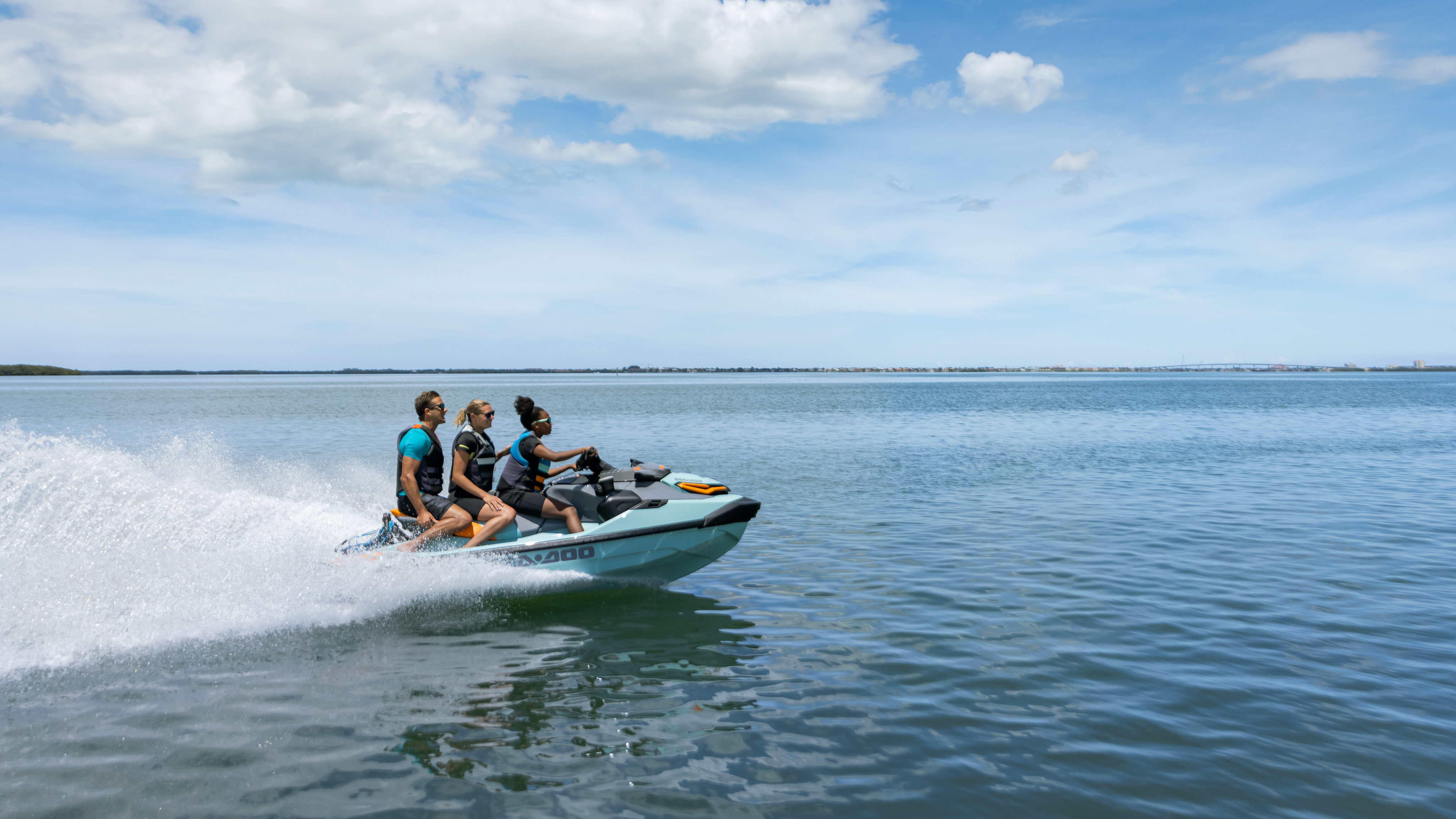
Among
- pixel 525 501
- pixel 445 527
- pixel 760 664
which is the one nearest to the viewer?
pixel 760 664

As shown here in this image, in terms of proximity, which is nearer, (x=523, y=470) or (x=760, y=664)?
(x=760, y=664)

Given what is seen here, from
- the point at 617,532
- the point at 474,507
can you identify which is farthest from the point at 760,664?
the point at 474,507

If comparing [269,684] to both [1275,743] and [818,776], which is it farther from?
[1275,743]

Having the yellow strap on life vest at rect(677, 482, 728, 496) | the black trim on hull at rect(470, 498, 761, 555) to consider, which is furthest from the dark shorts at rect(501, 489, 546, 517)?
the yellow strap on life vest at rect(677, 482, 728, 496)

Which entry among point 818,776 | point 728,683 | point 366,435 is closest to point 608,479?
point 728,683

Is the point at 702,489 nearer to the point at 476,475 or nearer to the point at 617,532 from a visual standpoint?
the point at 617,532

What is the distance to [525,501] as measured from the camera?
9008mm

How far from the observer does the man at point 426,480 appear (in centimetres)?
854

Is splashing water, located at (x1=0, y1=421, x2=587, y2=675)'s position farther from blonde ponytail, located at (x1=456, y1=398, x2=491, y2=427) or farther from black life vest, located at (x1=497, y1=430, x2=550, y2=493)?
blonde ponytail, located at (x1=456, y1=398, x2=491, y2=427)

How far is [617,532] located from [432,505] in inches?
80.2

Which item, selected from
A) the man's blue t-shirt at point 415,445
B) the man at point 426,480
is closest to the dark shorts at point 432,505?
→ the man at point 426,480

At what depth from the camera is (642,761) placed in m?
5.21

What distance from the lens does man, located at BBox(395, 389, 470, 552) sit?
8.54m

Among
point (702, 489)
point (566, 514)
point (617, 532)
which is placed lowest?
point (617, 532)
